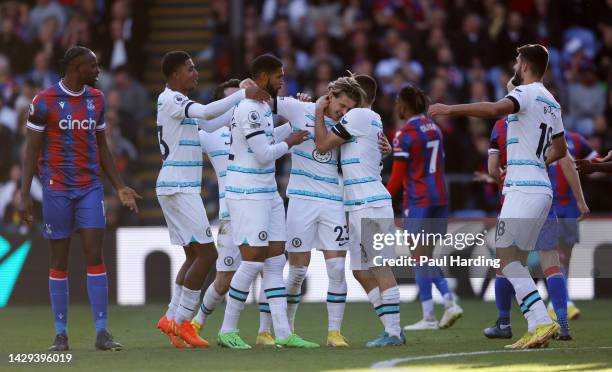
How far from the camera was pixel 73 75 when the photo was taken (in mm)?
11000

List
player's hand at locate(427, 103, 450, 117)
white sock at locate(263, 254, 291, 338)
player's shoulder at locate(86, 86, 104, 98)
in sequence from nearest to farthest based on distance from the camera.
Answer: player's hand at locate(427, 103, 450, 117) → white sock at locate(263, 254, 291, 338) → player's shoulder at locate(86, 86, 104, 98)

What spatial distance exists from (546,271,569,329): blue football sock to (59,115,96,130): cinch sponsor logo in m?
4.27

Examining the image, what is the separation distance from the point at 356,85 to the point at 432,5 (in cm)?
1037

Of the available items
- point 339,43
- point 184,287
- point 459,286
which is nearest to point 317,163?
point 184,287

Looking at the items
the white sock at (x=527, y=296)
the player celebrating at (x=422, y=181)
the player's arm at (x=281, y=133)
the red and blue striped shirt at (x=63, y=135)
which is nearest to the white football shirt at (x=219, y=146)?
the player's arm at (x=281, y=133)

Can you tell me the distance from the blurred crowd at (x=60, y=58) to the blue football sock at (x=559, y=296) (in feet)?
28.6

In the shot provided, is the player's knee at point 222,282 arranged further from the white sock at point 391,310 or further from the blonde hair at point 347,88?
the blonde hair at point 347,88

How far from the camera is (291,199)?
37.2ft

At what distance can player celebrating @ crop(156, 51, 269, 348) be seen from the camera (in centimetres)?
1141

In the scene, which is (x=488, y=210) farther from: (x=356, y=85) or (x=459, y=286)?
(x=356, y=85)

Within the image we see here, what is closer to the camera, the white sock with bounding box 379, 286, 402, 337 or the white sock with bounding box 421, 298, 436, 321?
the white sock with bounding box 379, 286, 402, 337

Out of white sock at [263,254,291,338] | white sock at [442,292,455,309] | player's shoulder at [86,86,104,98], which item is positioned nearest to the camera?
white sock at [263,254,291,338]

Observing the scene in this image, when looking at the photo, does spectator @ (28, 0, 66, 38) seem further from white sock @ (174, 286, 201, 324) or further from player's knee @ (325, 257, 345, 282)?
player's knee @ (325, 257, 345, 282)

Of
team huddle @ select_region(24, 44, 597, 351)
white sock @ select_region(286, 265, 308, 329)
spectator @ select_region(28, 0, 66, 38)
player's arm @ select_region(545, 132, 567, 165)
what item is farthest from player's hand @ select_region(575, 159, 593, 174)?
spectator @ select_region(28, 0, 66, 38)
